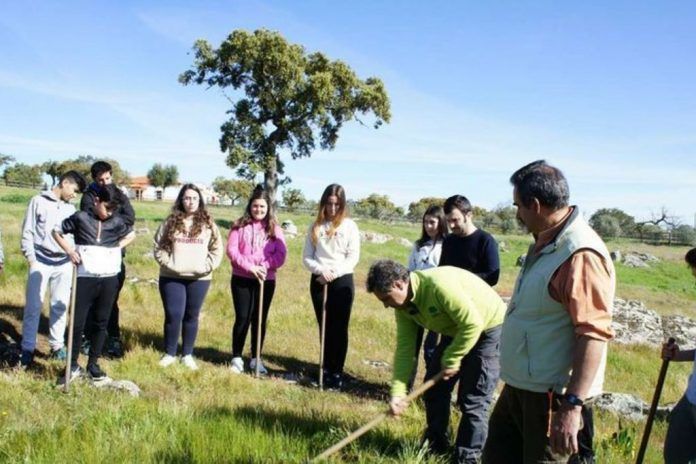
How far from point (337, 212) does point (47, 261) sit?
3.13 m

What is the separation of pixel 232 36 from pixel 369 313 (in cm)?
2119

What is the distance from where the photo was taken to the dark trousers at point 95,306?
219 inches

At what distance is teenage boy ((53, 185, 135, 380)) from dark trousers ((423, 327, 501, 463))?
3.23 m

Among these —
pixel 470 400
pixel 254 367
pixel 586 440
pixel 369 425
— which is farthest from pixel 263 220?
pixel 586 440

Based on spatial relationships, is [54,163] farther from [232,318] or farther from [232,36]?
[232,318]

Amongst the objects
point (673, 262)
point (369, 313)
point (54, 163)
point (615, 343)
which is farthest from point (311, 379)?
point (54, 163)

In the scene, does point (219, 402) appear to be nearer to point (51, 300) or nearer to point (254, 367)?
point (254, 367)

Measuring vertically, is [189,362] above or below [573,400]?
below

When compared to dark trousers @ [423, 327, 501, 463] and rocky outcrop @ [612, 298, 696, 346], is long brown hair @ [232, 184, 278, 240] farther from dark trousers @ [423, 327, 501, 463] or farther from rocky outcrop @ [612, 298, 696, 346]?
rocky outcrop @ [612, 298, 696, 346]

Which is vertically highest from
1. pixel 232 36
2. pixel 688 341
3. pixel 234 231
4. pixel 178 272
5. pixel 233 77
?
pixel 232 36

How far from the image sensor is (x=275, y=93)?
2828 cm

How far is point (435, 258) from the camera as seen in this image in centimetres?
666

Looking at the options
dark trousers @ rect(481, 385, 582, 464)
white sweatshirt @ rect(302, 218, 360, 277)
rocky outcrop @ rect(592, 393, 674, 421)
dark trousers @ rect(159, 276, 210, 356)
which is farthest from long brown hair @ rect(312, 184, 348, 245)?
dark trousers @ rect(481, 385, 582, 464)

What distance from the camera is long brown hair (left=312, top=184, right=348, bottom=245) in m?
6.43
